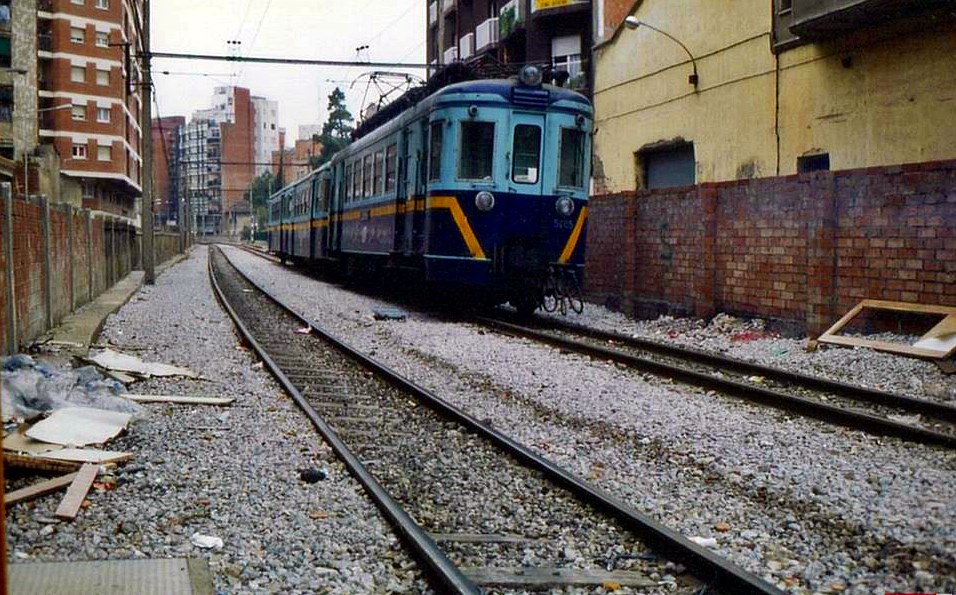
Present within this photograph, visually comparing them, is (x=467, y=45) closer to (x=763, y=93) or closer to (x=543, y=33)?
(x=543, y=33)

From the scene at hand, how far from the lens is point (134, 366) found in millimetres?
9477

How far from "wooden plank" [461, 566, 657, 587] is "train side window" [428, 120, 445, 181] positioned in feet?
34.3

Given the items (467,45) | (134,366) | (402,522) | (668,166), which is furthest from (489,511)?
(467,45)

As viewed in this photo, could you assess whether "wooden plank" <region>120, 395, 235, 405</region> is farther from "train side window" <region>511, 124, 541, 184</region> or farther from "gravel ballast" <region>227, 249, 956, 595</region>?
"train side window" <region>511, 124, 541, 184</region>

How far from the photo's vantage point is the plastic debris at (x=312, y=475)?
5.50 meters

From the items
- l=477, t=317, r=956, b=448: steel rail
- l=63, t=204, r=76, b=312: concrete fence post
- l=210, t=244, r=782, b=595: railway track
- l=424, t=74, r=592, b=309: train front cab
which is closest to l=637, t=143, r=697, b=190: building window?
l=424, t=74, r=592, b=309: train front cab

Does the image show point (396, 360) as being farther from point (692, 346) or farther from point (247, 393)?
point (692, 346)

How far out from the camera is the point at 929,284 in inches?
415

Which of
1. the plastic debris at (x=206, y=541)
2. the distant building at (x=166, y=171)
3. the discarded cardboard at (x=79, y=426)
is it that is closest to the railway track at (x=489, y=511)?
the plastic debris at (x=206, y=541)

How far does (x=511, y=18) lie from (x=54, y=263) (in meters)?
23.5

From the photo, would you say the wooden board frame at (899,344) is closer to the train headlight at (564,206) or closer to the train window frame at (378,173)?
the train headlight at (564,206)

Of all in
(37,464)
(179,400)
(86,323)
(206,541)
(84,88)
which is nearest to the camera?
(206,541)

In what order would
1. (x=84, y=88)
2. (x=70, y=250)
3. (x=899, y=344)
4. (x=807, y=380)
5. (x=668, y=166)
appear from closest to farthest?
(x=807, y=380), (x=899, y=344), (x=70, y=250), (x=668, y=166), (x=84, y=88)

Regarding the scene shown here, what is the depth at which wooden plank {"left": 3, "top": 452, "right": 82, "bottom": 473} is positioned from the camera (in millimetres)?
5289
